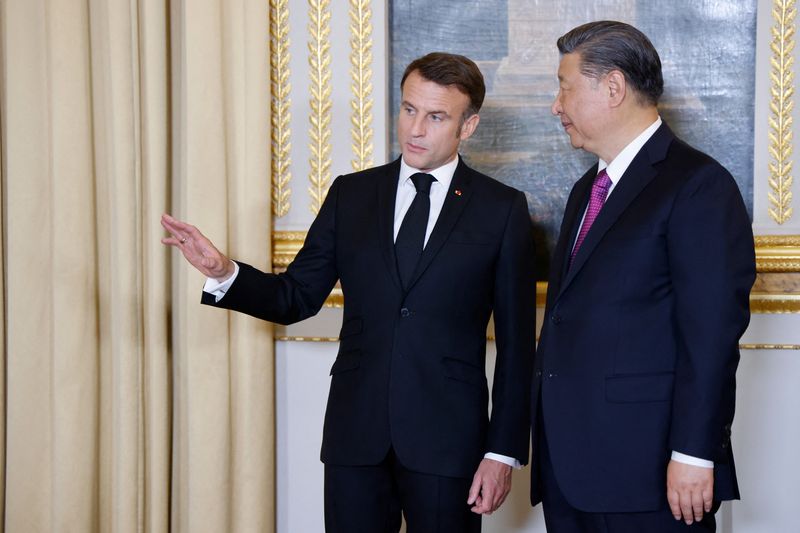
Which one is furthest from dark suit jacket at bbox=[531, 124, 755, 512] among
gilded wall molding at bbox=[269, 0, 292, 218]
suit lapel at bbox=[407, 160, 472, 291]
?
gilded wall molding at bbox=[269, 0, 292, 218]

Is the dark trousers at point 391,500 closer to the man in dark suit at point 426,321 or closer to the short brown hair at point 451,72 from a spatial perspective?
the man in dark suit at point 426,321

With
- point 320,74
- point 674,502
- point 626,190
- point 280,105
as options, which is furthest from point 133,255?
point 674,502

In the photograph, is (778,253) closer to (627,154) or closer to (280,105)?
(627,154)

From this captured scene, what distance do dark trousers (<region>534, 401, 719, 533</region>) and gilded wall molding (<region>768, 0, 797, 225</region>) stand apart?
4.31ft

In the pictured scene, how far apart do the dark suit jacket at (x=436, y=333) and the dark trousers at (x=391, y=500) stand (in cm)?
4

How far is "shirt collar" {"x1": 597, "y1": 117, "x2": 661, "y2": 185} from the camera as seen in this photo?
207 centimetres

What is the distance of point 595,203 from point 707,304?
1.28 ft

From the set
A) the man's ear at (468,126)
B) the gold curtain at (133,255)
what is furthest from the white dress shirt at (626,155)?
the gold curtain at (133,255)

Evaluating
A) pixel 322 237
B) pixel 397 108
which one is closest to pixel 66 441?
pixel 322 237

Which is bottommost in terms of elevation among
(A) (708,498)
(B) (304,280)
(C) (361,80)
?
(A) (708,498)

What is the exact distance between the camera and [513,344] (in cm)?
230

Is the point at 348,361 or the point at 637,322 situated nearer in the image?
the point at 637,322

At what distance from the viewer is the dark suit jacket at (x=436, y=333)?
225cm

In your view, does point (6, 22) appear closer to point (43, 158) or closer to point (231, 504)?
point (43, 158)
